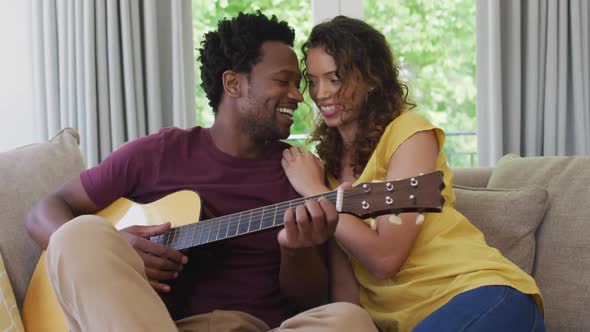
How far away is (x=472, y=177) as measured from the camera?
2.23m

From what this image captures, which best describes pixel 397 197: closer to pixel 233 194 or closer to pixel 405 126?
pixel 405 126

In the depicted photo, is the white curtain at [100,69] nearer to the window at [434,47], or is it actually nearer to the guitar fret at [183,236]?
the window at [434,47]

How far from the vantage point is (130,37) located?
2.72m

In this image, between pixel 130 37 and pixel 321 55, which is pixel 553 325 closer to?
pixel 321 55

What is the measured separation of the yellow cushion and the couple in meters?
0.14

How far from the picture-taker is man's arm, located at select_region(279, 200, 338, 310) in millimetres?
1389

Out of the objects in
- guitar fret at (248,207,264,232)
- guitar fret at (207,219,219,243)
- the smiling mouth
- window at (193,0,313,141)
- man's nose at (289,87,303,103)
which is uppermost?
window at (193,0,313,141)

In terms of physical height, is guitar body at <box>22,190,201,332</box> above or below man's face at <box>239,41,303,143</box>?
below

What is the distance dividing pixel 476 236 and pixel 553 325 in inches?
17.6

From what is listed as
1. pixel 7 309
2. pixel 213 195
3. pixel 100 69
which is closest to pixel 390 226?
pixel 213 195

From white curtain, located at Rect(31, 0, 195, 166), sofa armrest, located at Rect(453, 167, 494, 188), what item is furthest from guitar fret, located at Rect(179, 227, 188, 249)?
white curtain, located at Rect(31, 0, 195, 166)

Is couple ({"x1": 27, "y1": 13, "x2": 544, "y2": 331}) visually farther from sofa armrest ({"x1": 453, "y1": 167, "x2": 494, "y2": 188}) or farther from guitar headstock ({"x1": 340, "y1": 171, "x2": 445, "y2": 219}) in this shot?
sofa armrest ({"x1": 453, "y1": 167, "x2": 494, "y2": 188})

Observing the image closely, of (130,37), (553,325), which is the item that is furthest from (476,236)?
(130,37)

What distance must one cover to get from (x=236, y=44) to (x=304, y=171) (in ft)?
1.38
